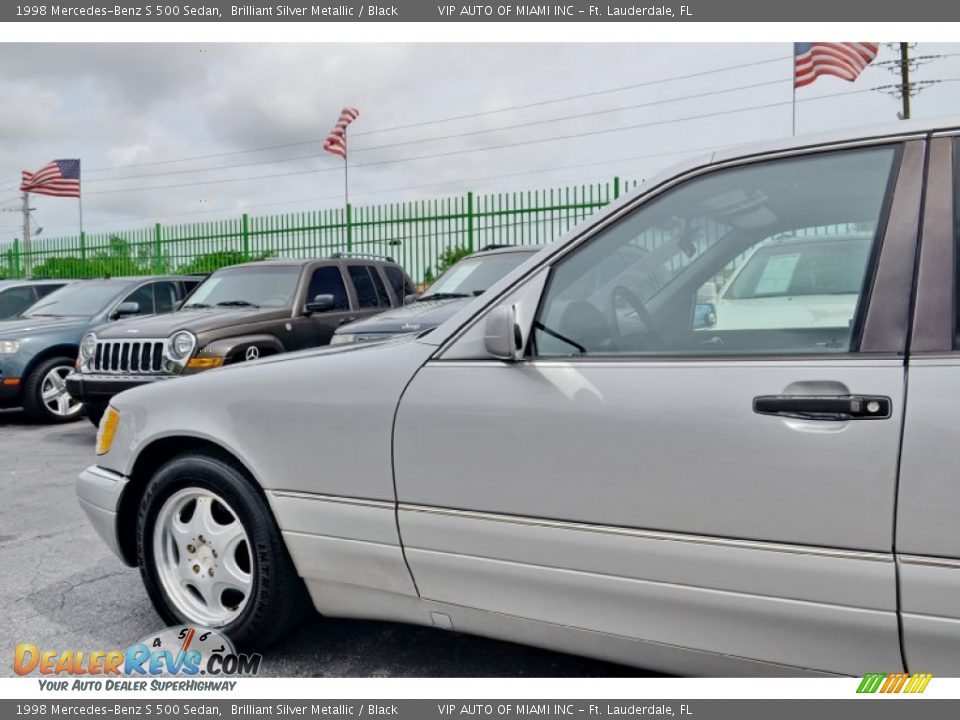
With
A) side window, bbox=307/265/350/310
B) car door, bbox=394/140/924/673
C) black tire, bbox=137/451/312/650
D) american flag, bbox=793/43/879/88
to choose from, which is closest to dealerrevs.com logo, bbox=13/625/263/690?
black tire, bbox=137/451/312/650

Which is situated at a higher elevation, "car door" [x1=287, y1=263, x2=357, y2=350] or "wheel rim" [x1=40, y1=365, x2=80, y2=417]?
"car door" [x1=287, y1=263, x2=357, y2=350]

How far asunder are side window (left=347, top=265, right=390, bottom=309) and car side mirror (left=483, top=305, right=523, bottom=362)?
6865mm

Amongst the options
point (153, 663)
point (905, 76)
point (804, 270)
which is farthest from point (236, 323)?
point (905, 76)

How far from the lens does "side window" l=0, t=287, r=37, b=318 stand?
38.9ft

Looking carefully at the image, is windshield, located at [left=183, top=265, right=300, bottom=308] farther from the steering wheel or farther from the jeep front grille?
the steering wheel

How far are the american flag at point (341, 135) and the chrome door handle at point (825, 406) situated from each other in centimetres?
1773


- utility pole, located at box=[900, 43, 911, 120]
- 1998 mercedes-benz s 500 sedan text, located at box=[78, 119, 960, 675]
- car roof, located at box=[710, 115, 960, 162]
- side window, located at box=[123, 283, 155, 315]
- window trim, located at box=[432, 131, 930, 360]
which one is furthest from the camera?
utility pole, located at box=[900, 43, 911, 120]

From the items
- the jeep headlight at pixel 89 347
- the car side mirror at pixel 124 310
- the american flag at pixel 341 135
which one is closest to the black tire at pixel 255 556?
the jeep headlight at pixel 89 347

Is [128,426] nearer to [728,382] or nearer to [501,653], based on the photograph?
[501,653]

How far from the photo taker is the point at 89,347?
774 cm

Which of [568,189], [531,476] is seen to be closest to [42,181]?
[568,189]

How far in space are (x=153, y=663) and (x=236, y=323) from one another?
4.93 metres

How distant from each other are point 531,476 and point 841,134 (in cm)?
128

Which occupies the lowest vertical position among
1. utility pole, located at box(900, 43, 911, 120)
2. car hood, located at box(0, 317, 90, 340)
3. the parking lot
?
the parking lot
